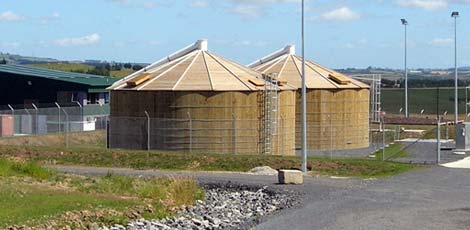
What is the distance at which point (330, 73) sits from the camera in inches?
2758

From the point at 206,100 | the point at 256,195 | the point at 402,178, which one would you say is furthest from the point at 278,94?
the point at 256,195

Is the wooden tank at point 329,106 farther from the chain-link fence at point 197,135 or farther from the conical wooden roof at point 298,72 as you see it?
the chain-link fence at point 197,135

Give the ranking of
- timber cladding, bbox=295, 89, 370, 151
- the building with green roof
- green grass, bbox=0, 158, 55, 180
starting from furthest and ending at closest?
the building with green roof, timber cladding, bbox=295, 89, 370, 151, green grass, bbox=0, 158, 55, 180

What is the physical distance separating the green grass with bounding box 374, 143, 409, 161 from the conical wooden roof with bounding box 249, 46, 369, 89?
631cm

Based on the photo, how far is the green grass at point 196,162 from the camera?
41656 millimetres

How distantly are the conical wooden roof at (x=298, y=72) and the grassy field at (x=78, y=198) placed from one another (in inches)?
1357

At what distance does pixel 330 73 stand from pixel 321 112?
489 centimetres

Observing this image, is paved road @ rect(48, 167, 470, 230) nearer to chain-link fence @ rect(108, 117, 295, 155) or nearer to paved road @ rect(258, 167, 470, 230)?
paved road @ rect(258, 167, 470, 230)

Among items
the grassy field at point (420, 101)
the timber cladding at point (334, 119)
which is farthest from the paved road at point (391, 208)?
the grassy field at point (420, 101)

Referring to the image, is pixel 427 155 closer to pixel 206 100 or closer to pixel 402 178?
pixel 206 100

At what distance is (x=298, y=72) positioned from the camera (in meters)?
68.3

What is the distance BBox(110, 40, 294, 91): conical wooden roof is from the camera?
5572 cm

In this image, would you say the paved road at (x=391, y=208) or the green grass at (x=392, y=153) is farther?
the green grass at (x=392, y=153)

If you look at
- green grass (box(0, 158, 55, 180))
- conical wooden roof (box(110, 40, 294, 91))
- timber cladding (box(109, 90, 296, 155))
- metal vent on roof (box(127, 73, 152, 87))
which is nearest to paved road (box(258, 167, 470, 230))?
green grass (box(0, 158, 55, 180))
